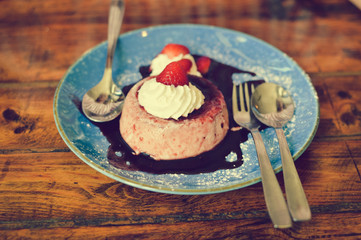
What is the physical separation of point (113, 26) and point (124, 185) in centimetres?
89

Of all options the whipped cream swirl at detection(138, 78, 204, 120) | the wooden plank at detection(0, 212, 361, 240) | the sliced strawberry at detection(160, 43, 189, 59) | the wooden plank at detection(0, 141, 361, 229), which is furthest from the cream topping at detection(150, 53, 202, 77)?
the wooden plank at detection(0, 212, 361, 240)

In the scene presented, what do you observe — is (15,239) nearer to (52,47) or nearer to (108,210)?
(108,210)

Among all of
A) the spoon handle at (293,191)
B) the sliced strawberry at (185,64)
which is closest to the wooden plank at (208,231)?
the spoon handle at (293,191)

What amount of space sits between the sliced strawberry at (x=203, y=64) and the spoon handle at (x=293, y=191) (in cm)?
63

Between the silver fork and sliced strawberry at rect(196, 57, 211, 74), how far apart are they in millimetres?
192

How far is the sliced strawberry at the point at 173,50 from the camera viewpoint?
1526 millimetres

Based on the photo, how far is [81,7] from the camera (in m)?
1.92

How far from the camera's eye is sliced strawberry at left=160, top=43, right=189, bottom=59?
5.01 ft

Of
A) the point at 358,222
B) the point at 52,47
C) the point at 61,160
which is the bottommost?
the point at 358,222

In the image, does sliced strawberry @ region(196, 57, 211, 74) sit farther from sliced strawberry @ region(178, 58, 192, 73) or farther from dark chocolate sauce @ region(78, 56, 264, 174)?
dark chocolate sauce @ region(78, 56, 264, 174)

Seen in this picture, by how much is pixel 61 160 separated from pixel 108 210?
0.96 feet

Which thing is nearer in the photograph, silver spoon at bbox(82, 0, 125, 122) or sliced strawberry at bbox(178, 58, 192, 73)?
silver spoon at bbox(82, 0, 125, 122)

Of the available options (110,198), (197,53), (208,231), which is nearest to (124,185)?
(110,198)

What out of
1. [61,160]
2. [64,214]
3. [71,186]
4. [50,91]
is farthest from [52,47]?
[64,214]
